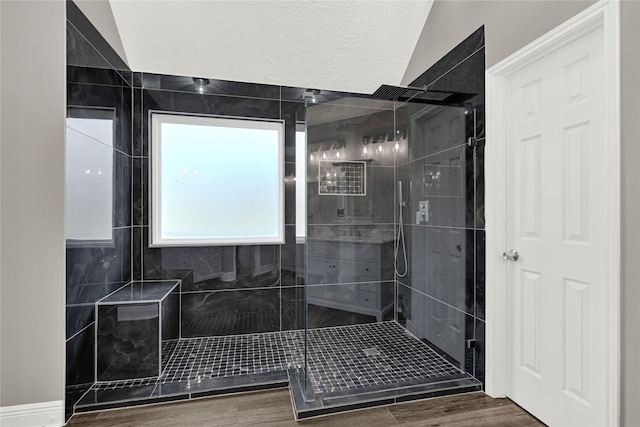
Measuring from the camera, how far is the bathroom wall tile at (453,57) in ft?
7.08

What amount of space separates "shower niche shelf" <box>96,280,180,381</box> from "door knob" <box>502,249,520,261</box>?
233cm

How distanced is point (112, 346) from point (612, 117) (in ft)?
9.92

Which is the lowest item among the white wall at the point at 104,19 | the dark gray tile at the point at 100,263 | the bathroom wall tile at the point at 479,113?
the dark gray tile at the point at 100,263

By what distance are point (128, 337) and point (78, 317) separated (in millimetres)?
352

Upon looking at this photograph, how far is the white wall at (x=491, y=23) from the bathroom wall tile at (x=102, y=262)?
2860 millimetres

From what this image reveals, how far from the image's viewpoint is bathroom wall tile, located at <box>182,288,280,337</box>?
294 centimetres

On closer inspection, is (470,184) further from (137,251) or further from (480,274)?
(137,251)

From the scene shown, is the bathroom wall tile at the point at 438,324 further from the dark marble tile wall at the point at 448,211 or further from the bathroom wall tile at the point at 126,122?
the bathroom wall tile at the point at 126,122

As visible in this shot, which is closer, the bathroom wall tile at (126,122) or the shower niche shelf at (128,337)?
the shower niche shelf at (128,337)

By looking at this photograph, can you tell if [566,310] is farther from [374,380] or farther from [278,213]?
[278,213]

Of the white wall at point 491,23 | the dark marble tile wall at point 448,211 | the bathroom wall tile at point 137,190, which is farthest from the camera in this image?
the bathroom wall tile at point 137,190

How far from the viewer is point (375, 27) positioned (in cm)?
263

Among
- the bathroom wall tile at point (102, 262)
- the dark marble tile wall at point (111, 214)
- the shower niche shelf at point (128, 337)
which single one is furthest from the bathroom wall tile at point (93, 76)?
the shower niche shelf at point (128, 337)

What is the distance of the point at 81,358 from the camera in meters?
1.97
